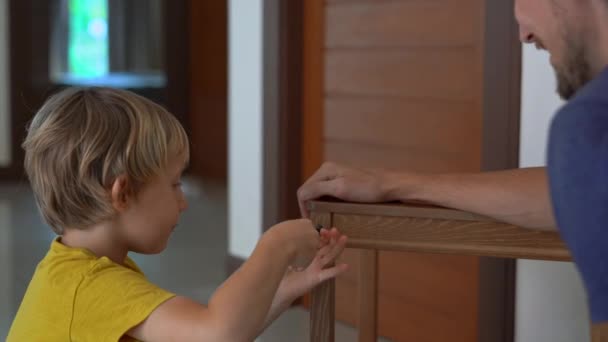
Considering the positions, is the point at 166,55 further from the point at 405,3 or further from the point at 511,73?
the point at 511,73

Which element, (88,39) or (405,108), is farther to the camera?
(88,39)

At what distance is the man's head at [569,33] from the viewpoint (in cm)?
125

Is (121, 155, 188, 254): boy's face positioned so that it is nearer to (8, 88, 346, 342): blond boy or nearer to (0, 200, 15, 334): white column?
(8, 88, 346, 342): blond boy

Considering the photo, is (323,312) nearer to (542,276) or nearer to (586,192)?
(586,192)

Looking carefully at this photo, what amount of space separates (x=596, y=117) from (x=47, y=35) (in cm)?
649

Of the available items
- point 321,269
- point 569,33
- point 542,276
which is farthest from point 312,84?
point 569,33

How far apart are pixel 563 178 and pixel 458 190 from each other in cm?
60

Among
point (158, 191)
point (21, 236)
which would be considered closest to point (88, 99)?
point (158, 191)

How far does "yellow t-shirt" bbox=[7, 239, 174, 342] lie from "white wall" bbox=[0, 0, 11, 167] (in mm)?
5611

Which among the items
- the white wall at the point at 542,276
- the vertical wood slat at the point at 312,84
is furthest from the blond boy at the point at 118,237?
the vertical wood slat at the point at 312,84

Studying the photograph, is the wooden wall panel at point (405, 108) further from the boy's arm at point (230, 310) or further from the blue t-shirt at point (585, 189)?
the blue t-shirt at point (585, 189)

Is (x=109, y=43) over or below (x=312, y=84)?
over

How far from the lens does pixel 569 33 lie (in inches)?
50.8

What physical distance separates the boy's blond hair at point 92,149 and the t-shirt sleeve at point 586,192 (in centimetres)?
61
